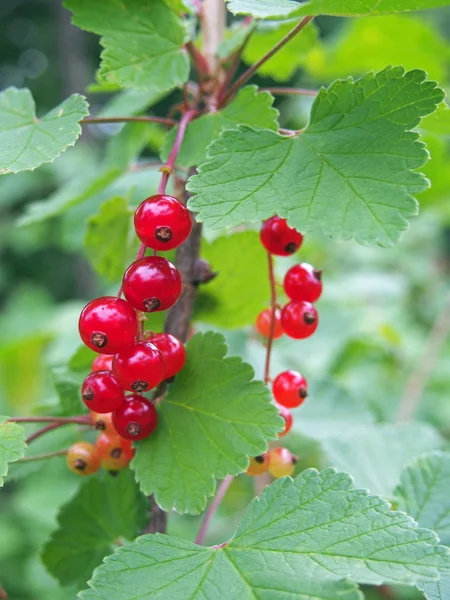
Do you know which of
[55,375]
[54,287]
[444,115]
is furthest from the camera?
[54,287]

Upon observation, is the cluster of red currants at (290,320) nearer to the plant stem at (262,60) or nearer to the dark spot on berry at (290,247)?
the dark spot on berry at (290,247)

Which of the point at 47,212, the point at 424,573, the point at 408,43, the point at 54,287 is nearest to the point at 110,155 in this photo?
the point at 47,212

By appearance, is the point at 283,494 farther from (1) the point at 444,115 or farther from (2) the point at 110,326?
(1) the point at 444,115

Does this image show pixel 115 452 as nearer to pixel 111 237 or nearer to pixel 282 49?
pixel 111 237

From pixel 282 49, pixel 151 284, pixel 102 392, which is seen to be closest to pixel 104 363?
pixel 102 392

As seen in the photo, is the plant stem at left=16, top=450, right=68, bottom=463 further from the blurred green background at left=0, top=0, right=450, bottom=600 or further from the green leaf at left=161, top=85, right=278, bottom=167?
the green leaf at left=161, top=85, right=278, bottom=167

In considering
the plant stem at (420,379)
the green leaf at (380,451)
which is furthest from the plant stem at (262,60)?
the plant stem at (420,379)
